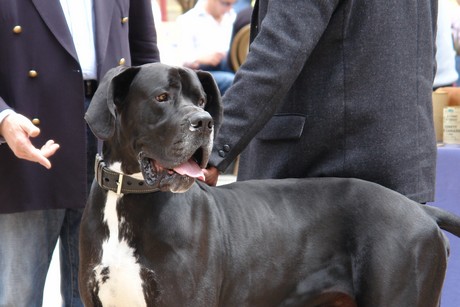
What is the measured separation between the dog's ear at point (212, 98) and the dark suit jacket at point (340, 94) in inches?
5.4

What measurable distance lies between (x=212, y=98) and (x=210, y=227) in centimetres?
44

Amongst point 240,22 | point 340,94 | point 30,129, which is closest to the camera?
point 30,129

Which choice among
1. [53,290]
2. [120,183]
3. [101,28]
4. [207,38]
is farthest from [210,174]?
[207,38]

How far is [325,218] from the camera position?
303cm

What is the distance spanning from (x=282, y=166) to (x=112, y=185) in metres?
0.78

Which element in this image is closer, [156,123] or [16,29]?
[156,123]

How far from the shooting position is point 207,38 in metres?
8.05

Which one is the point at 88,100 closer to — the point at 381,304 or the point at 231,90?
the point at 231,90

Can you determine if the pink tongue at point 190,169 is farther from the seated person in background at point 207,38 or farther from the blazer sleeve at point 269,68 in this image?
the seated person in background at point 207,38

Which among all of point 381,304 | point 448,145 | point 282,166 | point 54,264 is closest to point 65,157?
point 282,166

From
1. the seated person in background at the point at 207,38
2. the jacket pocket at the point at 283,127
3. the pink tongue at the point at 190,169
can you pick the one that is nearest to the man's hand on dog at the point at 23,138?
the pink tongue at the point at 190,169

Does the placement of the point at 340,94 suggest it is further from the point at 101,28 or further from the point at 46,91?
the point at 46,91

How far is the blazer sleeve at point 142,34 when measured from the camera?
3734mm

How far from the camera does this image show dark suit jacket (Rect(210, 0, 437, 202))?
303cm
